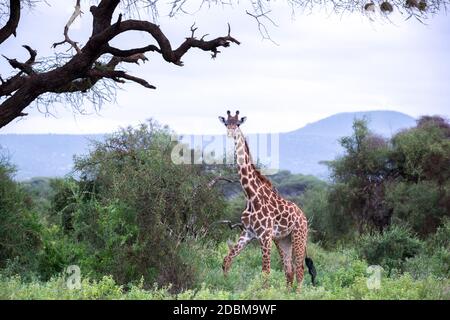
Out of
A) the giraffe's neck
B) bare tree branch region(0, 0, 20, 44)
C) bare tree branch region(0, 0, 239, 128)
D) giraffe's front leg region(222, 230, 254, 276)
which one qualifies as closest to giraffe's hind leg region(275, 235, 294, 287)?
giraffe's front leg region(222, 230, 254, 276)

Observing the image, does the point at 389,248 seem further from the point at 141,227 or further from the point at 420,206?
the point at 420,206

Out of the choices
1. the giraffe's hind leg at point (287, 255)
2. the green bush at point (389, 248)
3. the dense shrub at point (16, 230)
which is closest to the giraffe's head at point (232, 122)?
the giraffe's hind leg at point (287, 255)

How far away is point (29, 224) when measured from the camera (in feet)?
52.6

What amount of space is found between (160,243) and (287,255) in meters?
2.00

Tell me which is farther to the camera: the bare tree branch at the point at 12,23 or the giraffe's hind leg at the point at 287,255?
the bare tree branch at the point at 12,23

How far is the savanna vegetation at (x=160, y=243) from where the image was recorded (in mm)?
9828

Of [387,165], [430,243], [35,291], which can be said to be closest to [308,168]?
[387,165]

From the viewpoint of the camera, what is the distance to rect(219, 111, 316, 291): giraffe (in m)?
11.9

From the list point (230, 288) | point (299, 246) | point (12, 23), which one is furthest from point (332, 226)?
point (12, 23)

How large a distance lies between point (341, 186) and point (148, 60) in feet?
52.9

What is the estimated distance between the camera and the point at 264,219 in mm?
12000

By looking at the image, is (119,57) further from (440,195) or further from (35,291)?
(440,195)

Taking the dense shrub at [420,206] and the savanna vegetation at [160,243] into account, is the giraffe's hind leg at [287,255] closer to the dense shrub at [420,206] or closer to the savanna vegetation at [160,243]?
the savanna vegetation at [160,243]

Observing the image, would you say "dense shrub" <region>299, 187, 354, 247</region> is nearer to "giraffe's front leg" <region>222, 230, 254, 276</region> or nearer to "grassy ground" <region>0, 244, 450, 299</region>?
"grassy ground" <region>0, 244, 450, 299</region>
